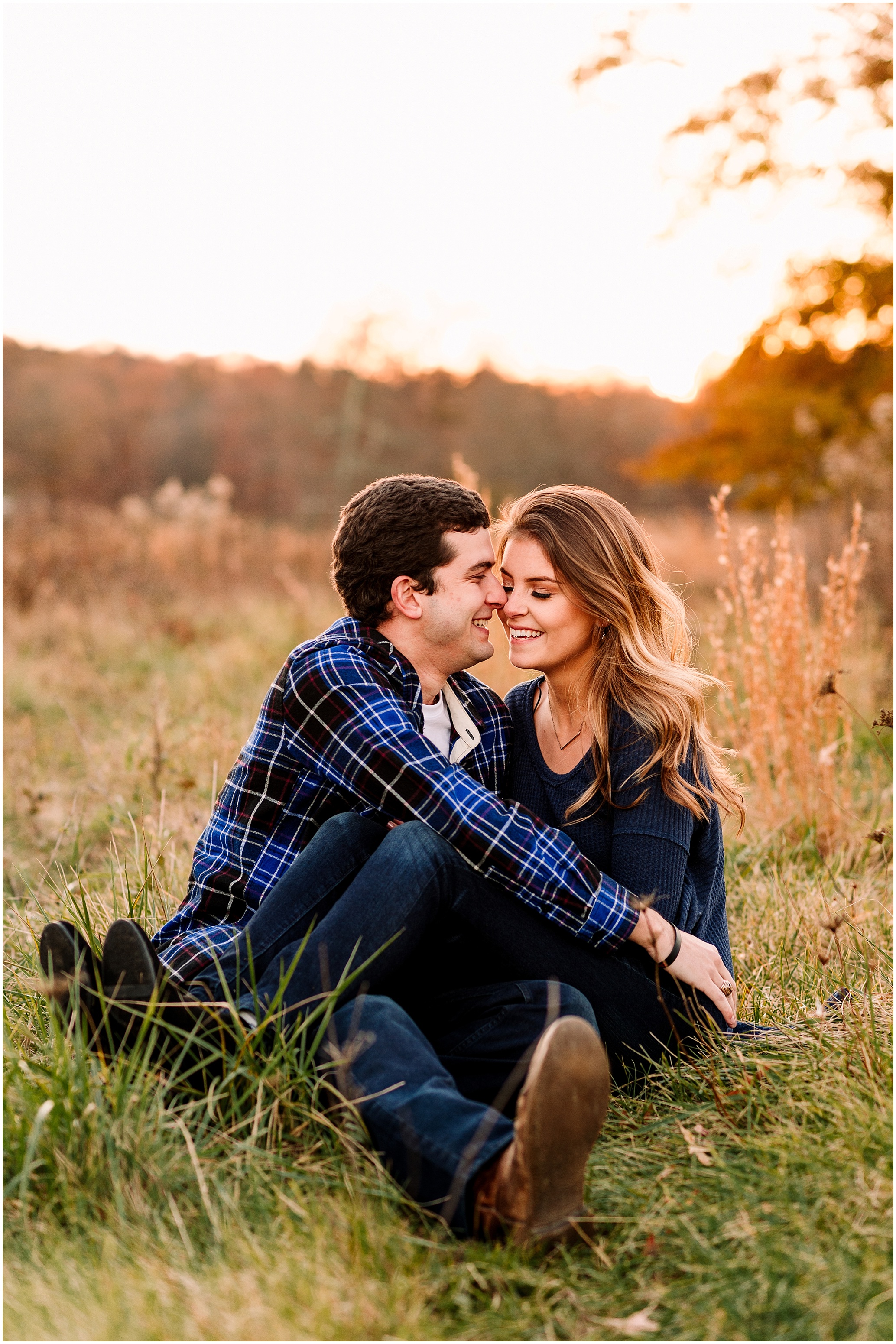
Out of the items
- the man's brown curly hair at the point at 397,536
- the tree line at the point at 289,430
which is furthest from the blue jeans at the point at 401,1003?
the tree line at the point at 289,430

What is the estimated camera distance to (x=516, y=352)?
21.9m

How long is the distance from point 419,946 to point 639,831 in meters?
0.56

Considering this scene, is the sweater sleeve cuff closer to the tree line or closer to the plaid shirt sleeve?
the plaid shirt sleeve

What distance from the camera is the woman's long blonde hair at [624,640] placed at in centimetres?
236

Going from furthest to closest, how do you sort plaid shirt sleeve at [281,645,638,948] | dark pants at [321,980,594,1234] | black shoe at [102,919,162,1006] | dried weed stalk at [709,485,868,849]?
dried weed stalk at [709,485,868,849] < plaid shirt sleeve at [281,645,638,948] < black shoe at [102,919,162,1006] < dark pants at [321,980,594,1234]

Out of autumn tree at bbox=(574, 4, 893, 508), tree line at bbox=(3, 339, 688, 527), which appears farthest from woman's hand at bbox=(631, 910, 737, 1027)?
tree line at bbox=(3, 339, 688, 527)

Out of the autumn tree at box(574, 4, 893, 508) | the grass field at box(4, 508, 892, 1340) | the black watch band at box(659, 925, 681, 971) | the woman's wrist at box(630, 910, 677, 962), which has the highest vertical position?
the autumn tree at box(574, 4, 893, 508)

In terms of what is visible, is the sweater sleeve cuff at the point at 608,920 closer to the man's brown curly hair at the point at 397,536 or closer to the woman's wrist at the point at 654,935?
the woman's wrist at the point at 654,935

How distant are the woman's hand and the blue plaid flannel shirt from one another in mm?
41

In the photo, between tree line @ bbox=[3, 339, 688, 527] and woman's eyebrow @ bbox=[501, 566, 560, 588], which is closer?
woman's eyebrow @ bbox=[501, 566, 560, 588]

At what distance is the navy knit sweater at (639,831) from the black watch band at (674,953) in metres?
0.09

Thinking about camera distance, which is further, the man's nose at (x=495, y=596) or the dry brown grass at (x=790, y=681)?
the dry brown grass at (x=790, y=681)

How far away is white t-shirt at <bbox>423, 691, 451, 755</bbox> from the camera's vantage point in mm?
2562

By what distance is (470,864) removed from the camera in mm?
2072
